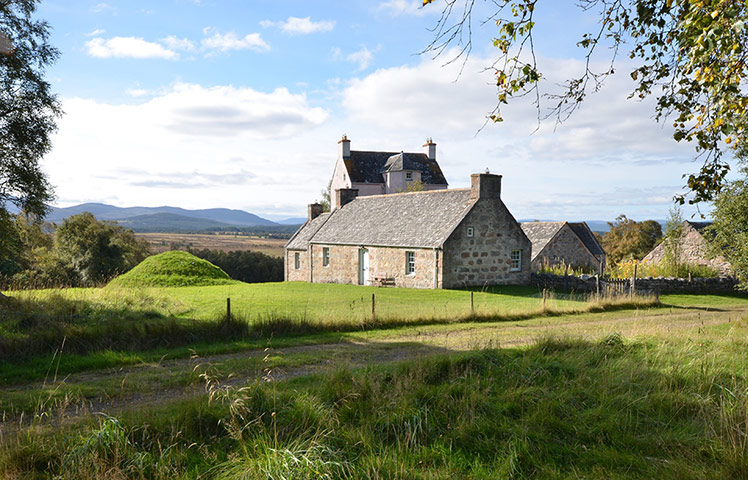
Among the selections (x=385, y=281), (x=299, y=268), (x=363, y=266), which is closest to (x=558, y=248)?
(x=385, y=281)

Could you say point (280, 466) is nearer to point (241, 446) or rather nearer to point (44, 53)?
point (241, 446)

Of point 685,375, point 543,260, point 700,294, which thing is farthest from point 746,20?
point 543,260

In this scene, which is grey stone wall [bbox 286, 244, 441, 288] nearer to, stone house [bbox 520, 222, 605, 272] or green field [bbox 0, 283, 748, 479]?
stone house [bbox 520, 222, 605, 272]

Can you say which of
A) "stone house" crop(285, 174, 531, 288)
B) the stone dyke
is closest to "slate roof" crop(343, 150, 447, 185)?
"stone house" crop(285, 174, 531, 288)

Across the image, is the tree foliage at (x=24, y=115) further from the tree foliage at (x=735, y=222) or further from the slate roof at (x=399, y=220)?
the tree foliage at (x=735, y=222)

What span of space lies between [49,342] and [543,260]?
31.9m

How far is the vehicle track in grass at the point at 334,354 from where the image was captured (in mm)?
7320

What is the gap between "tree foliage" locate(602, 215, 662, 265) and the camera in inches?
2141

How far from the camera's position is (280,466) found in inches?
195

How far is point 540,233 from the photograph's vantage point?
1507 inches

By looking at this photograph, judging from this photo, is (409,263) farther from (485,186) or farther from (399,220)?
(485,186)

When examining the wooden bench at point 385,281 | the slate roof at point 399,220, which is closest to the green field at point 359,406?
the slate roof at point 399,220

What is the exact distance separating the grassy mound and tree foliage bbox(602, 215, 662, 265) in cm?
4183

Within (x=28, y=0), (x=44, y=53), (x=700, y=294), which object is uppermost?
(x=28, y=0)
